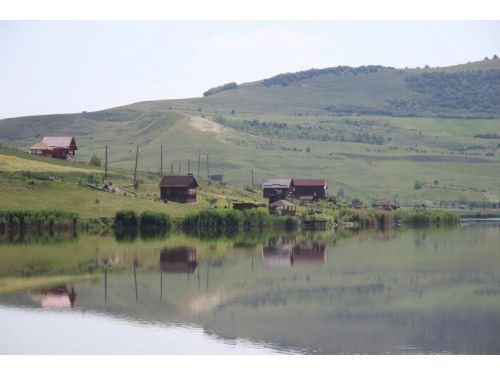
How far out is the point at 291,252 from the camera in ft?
264

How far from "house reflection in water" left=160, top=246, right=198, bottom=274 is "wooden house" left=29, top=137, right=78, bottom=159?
65479 millimetres

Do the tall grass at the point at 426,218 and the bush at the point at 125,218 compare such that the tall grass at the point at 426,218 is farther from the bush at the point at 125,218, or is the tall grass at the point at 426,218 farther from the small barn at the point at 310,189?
the bush at the point at 125,218

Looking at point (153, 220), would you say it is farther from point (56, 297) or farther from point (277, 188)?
point (56, 297)

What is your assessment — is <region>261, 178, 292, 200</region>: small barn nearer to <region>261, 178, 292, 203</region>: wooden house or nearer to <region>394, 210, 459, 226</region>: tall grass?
<region>261, 178, 292, 203</region>: wooden house

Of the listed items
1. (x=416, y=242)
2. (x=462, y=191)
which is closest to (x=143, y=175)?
(x=416, y=242)

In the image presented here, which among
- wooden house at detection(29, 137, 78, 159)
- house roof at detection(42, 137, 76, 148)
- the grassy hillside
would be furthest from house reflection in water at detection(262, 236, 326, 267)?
house roof at detection(42, 137, 76, 148)

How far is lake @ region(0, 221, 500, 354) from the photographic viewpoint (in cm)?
4031

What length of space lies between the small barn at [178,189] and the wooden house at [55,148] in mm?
25504

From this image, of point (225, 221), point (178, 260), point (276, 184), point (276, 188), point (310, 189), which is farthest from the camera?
point (310, 189)

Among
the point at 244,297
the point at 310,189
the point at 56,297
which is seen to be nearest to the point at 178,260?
the point at 244,297

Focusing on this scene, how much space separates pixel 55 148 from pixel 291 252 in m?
71.2

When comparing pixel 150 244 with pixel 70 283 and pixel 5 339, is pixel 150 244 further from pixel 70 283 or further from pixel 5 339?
pixel 5 339

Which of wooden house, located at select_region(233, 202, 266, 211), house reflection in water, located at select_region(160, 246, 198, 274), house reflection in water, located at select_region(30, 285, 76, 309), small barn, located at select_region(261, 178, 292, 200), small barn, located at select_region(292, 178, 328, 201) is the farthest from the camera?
small barn, located at select_region(292, 178, 328, 201)

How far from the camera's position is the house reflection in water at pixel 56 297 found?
50.4 metres
